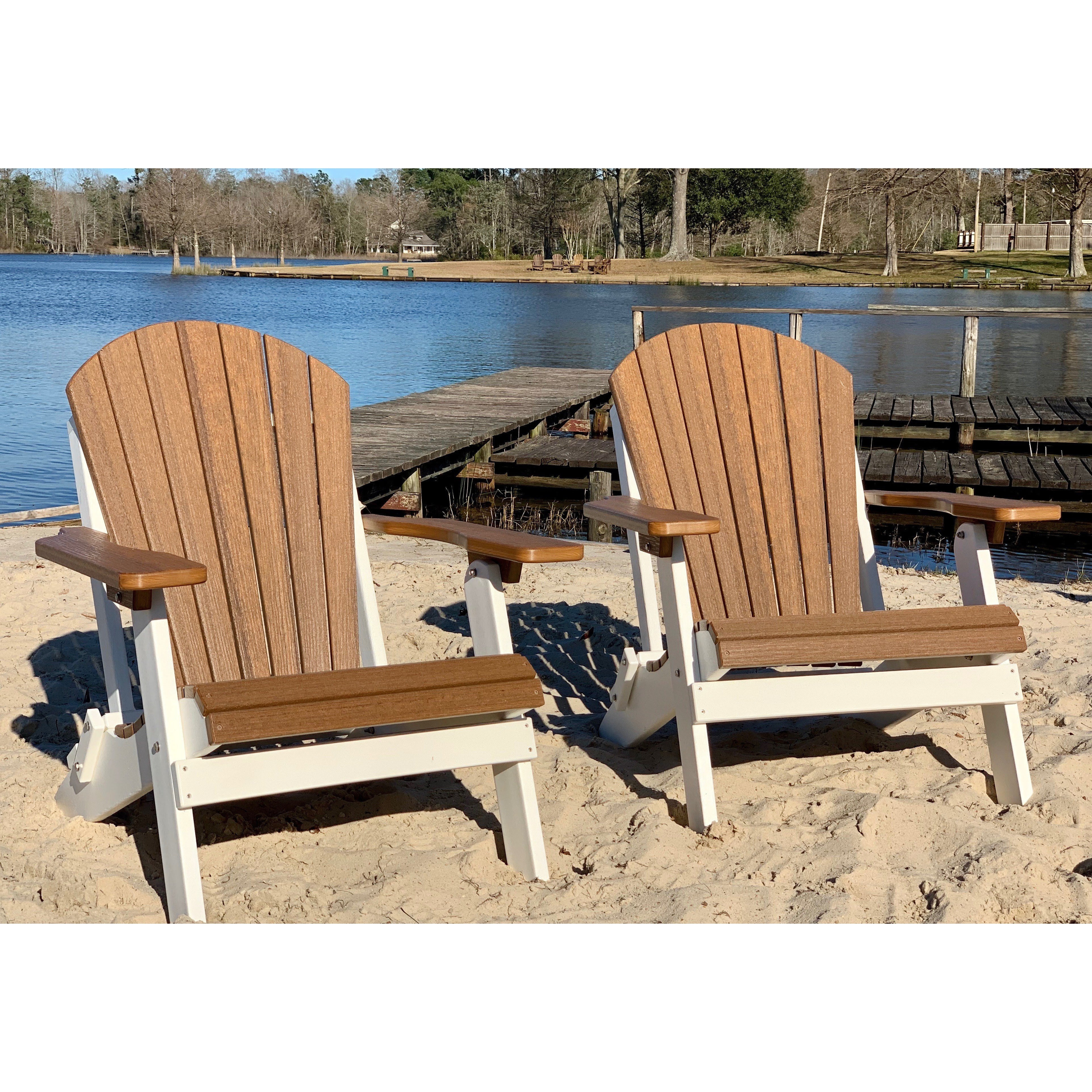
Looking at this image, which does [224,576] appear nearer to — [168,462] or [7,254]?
[168,462]

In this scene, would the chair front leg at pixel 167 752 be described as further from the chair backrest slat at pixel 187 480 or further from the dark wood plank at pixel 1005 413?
the dark wood plank at pixel 1005 413

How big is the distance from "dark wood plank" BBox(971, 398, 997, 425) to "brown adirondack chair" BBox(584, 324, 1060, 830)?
7.70 meters

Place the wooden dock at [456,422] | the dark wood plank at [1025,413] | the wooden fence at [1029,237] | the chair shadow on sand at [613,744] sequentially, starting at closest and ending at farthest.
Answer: the chair shadow on sand at [613,744] → the wooden dock at [456,422] → the dark wood plank at [1025,413] → the wooden fence at [1029,237]

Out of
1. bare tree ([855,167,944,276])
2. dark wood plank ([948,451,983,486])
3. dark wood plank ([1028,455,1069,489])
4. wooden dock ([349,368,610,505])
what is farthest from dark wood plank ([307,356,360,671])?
bare tree ([855,167,944,276])

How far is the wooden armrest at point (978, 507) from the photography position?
2.56m

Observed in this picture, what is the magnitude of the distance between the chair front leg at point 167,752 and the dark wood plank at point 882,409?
936 centimetres

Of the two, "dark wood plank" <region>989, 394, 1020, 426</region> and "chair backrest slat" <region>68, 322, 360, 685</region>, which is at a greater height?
"chair backrest slat" <region>68, 322, 360, 685</region>

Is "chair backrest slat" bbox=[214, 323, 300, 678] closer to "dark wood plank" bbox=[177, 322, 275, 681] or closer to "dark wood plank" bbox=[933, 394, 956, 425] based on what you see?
"dark wood plank" bbox=[177, 322, 275, 681]

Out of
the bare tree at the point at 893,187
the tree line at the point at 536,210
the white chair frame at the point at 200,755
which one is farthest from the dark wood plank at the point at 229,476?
the tree line at the point at 536,210

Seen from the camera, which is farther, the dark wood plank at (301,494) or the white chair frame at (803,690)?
the dark wood plank at (301,494)

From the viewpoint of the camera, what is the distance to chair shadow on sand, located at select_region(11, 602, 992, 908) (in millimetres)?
2475
